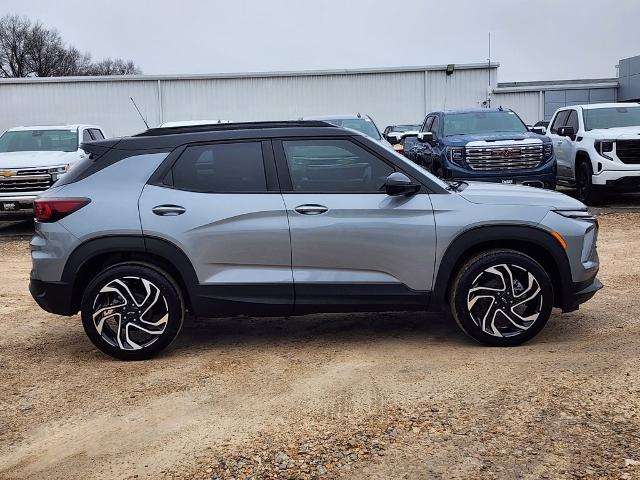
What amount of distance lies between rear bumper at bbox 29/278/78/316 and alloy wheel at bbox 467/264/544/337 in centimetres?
298

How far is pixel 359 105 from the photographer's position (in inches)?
1235

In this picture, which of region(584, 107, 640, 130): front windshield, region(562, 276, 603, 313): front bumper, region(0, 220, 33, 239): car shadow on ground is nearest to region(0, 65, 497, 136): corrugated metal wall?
region(584, 107, 640, 130): front windshield

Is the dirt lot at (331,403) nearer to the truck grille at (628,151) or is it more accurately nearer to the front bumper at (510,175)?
the front bumper at (510,175)

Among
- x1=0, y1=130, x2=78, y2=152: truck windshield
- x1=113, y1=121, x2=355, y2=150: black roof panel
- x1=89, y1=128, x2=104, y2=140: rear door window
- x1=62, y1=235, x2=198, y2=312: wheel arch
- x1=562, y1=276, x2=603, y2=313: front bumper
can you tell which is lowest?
x1=562, y1=276, x2=603, y2=313: front bumper

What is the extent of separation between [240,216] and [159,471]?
220 centimetres

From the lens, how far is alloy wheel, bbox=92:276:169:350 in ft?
17.3

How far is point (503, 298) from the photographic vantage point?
17.4ft

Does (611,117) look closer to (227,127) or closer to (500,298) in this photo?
(500,298)

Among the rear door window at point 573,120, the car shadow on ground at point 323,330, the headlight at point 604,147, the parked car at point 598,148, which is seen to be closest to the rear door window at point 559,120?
the parked car at point 598,148

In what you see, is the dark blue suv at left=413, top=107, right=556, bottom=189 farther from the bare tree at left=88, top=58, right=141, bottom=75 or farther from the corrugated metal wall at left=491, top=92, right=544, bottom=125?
the bare tree at left=88, top=58, right=141, bottom=75

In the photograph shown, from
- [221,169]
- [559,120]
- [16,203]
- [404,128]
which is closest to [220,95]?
[404,128]

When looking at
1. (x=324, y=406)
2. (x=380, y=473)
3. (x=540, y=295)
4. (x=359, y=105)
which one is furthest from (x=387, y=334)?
(x=359, y=105)

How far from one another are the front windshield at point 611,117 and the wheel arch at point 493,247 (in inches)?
409

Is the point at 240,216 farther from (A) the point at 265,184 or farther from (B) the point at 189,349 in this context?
(B) the point at 189,349
